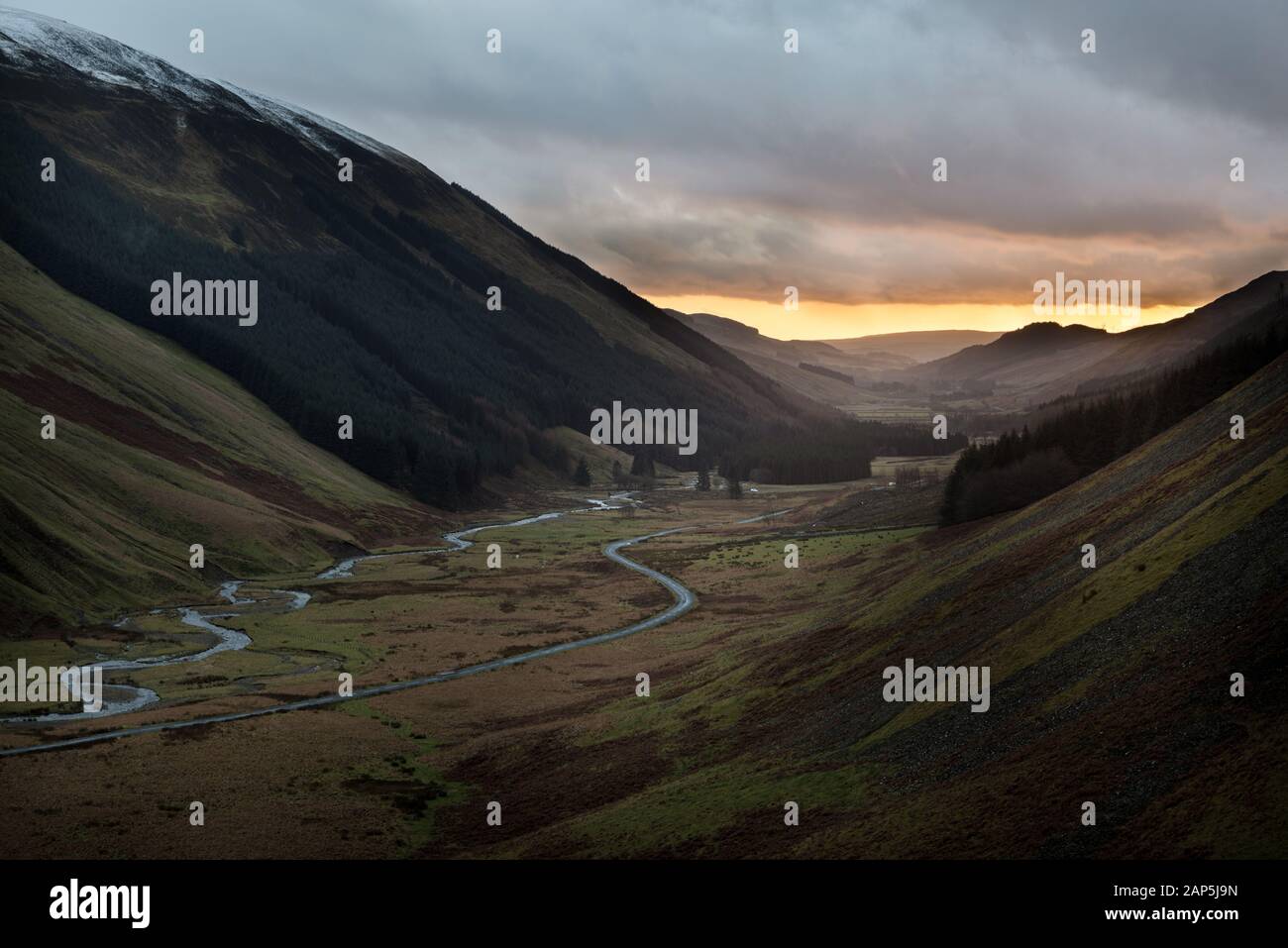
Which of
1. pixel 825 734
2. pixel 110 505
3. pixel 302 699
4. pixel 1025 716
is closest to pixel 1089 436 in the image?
pixel 825 734

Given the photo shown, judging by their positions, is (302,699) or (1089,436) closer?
(302,699)

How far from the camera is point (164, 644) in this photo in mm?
105812

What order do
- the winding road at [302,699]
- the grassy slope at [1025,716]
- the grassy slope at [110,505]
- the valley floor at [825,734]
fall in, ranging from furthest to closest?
1. the grassy slope at [110,505]
2. the winding road at [302,699]
3. the valley floor at [825,734]
4. the grassy slope at [1025,716]

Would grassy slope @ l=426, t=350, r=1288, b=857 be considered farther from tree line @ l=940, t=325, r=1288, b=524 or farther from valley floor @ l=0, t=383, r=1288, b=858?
tree line @ l=940, t=325, r=1288, b=524

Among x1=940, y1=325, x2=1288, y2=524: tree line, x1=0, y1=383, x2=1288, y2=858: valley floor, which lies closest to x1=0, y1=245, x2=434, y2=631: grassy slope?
x1=0, y1=383, x2=1288, y2=858: valley floor

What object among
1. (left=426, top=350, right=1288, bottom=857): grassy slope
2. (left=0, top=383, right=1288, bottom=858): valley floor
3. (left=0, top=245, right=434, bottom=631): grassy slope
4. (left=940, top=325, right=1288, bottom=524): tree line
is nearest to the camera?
(left=426, top=350, right=1288, bottom=857): grassy slope

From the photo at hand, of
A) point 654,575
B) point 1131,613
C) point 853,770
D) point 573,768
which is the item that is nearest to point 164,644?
point 573,768

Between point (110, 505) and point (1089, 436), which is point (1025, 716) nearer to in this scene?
point (1089, 436)

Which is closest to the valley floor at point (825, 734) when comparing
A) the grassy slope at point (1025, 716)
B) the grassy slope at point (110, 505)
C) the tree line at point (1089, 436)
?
the grassy slope at point (1025, 716)

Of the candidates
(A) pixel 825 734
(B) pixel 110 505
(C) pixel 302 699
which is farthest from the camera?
(B) pixel 110 505

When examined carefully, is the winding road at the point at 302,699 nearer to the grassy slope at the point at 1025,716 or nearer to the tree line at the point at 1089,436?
the grassy slope at the point at 1025,716
